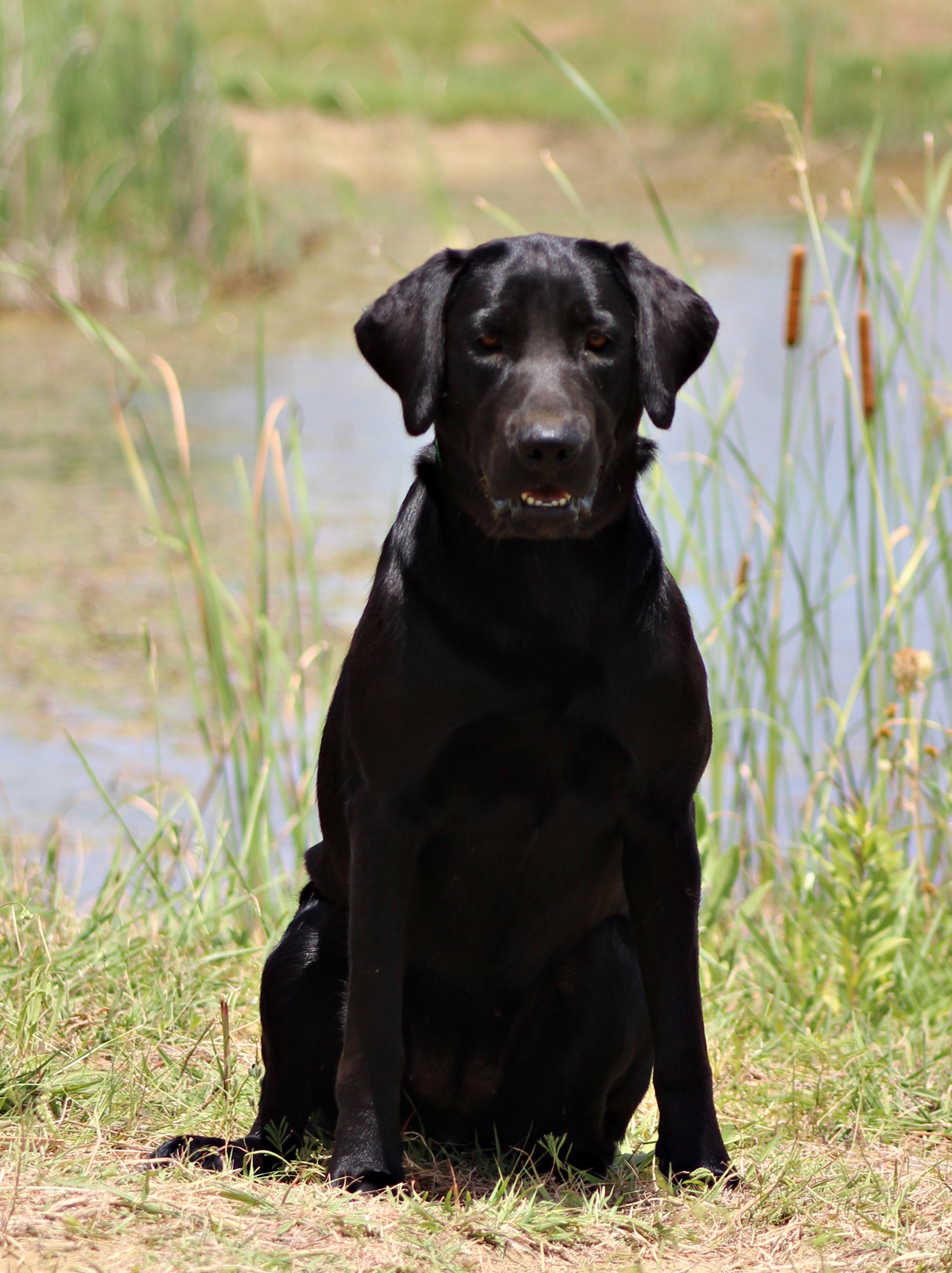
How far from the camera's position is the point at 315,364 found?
9.34 meters

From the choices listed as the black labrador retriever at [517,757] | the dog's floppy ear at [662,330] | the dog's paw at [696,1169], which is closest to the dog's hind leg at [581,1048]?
the black labrador retriever at [517,757]

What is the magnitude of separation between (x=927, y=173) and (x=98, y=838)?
2652 millimetres

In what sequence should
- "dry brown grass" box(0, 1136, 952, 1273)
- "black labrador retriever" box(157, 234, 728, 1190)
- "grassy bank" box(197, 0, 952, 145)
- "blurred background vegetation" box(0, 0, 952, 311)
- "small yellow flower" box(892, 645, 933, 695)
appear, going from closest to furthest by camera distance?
"dry brown grass" box(0, 1136, 952, 1273) < "black labrador retriever" box(157, 234, 728, 1190) < "small yellow flower" box(892, 645, 933, 695) < "blurred background vegetation" box(0, 0, 952, 311) < "grassy bank" box(197, 0, 952, 145)

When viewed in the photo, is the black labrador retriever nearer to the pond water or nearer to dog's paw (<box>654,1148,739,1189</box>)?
dog's paw (<box>654,1148,739,1189</box>)

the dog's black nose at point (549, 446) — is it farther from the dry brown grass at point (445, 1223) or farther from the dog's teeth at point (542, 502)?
the dry brown grass at point (445, 1223)

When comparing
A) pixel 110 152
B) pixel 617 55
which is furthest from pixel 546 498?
pixel 617 55

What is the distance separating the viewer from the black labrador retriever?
83.2 inches

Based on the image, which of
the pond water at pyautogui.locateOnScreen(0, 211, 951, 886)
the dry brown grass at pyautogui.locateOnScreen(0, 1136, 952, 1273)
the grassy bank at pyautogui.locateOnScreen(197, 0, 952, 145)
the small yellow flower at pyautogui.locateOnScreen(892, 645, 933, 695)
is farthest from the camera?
the grassy bank at pyautogui.locateOnScreen(197, 0, 952, 145)

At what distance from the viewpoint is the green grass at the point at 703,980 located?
2031mm

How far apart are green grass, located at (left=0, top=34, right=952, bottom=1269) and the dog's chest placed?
315mm

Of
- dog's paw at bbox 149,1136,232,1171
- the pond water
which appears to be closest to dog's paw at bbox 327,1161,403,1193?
dog's paw at bbox 149,1136,232,1171

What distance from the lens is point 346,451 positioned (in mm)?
7762

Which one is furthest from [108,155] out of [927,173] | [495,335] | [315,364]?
[495,335]

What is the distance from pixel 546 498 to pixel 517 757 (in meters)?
0.33
